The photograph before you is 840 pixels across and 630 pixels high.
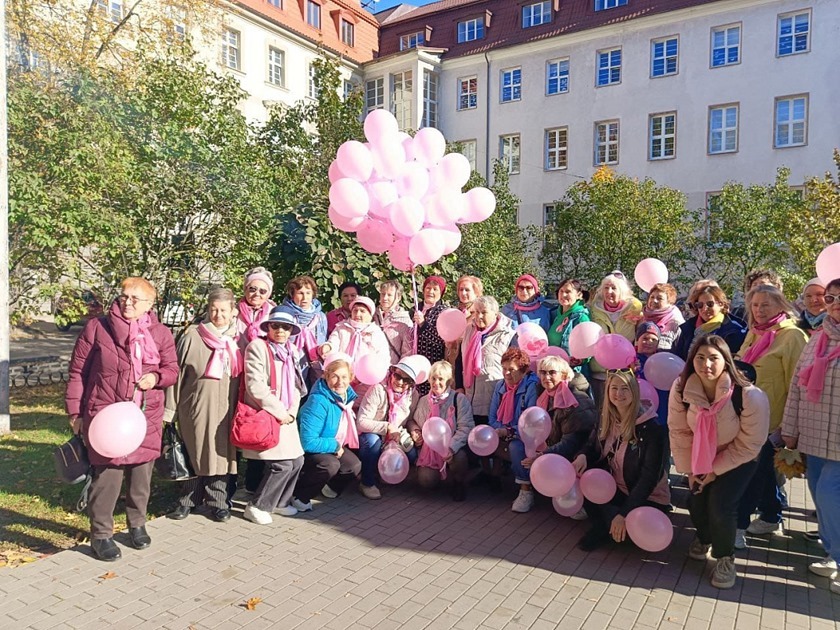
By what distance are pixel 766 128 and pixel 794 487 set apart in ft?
71.0

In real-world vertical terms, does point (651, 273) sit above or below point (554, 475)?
above

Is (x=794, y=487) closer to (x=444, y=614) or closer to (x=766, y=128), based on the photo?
(x=444, y=614)

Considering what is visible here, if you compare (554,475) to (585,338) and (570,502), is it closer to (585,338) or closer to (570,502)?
(570,502)

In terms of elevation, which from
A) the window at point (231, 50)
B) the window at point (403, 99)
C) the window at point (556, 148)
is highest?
the window at point (231, 50)

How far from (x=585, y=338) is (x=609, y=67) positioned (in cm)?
2475

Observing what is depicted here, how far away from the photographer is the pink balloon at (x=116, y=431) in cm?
407

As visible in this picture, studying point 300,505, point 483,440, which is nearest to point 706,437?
point 483,440

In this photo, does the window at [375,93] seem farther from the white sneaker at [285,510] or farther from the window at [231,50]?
the white sneaker at [285,510]

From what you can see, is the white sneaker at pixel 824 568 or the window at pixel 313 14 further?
the window at pixel 313 14

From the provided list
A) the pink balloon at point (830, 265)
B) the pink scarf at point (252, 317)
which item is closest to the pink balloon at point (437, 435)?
the pink scarf at point (252, 317)

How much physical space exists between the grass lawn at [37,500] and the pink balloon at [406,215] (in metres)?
3.03

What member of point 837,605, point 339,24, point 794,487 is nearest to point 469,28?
point 339,24

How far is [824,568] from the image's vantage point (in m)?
4.27

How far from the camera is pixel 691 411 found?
160 inches
